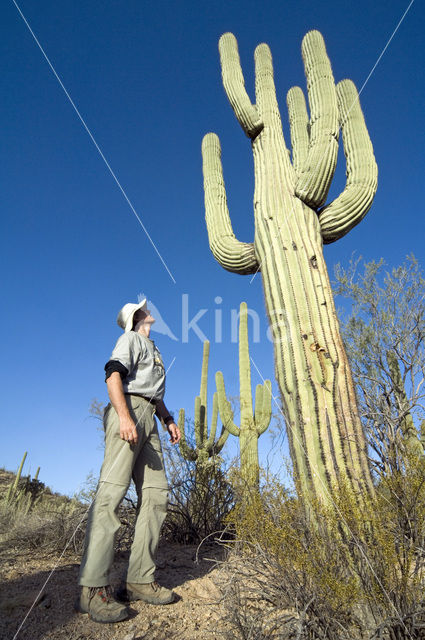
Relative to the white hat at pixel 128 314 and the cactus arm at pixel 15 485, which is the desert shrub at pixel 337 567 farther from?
the cactus arm at pixel 15 485

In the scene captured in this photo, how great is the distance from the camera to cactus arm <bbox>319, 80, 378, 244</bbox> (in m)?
3.59

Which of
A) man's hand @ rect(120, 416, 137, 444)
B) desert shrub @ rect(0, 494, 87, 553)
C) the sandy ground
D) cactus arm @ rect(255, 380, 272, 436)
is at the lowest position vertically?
the sandy ground

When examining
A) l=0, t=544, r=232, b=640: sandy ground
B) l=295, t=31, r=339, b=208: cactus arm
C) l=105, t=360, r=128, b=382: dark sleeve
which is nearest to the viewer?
l=0, t=544, r=232, b=640: sandy ground

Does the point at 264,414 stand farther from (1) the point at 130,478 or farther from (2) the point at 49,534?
(1) the point at 130,478

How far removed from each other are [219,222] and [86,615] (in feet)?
11.8

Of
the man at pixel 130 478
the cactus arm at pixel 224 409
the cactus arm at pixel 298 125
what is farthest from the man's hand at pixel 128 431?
the cactus arm at pixel 224 409

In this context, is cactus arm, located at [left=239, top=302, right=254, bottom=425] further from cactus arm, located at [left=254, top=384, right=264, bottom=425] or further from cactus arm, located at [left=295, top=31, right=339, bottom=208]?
cactus arm, located at [left=295, top=31, right=339, bottom=208]

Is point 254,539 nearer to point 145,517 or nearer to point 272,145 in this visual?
point 145,517

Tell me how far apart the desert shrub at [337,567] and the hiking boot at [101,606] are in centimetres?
54

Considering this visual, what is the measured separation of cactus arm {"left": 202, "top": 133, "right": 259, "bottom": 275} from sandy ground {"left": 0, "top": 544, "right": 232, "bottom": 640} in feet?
8.33

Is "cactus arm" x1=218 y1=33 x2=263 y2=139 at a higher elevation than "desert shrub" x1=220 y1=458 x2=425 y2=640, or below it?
higher

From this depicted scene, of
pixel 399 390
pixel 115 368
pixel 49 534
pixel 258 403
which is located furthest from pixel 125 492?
pixel 399 390

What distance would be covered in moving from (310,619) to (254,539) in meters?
0.49

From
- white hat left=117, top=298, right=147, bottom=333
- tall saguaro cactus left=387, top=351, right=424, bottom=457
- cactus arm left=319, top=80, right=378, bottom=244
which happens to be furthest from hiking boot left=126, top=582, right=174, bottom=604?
tall saguaro cactus left=387, top=351, right=424, bottom=457
